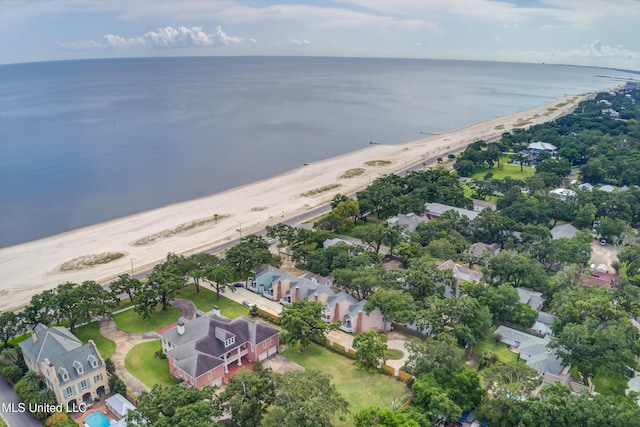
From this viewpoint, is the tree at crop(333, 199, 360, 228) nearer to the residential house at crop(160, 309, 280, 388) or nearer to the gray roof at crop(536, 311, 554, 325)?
the residential house at crop(160, 309, 280, 388)

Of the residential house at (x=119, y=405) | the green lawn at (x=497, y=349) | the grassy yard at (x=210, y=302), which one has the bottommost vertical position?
the grassy yard at (x=210, y=302)

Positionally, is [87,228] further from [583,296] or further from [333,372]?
[583,296]

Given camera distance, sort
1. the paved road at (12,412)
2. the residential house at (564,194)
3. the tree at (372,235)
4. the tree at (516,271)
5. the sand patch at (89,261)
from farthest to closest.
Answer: the residential house at (564,194) → the sand patch at (89,261) → the tree at (372,235) → the tree at (516,271) → the paved road at (12,412)

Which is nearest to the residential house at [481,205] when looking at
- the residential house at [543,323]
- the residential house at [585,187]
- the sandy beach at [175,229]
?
the residential house at [585,187]

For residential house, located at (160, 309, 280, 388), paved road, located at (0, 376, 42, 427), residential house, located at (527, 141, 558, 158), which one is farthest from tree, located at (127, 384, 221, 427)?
residential house, located at (527, 141, 558, 158)

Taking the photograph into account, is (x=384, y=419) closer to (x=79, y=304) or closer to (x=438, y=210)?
(x=79, y=304)

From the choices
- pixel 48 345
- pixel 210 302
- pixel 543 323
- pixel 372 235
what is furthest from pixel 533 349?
pixel 48 345

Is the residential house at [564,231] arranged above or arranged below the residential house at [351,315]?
above

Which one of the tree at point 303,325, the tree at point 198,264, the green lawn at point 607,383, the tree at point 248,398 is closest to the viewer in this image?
the tree at point 248,398

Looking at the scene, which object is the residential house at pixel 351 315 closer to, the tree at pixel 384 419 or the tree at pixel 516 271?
the tree at pixel 516 271
